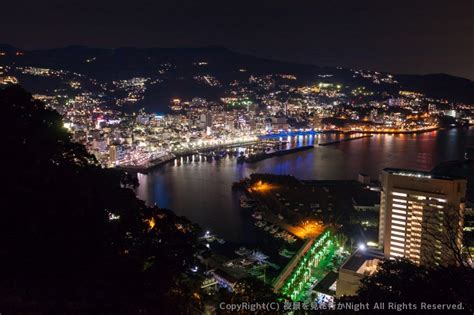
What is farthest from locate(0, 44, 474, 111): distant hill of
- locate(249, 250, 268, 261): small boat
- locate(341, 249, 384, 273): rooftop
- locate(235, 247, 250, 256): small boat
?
locate(341, 249, 384, 273): rooftop

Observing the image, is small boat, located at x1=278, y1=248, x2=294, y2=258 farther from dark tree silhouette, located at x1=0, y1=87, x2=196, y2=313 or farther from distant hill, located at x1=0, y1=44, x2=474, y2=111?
distant hill, located at x1=0, y1=44, x2=474, y2=111

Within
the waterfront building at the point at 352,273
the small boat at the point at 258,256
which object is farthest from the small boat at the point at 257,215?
the waterfront building at the point at 352,273

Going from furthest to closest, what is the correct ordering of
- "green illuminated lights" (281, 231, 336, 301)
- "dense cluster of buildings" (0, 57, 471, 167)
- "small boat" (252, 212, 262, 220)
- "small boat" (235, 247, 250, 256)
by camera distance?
"dense cluster of buildings" (0, 57, 471, 167)
"small boat" (252, 212, 262, 220)
"small boat" (235, 247, 250, 256)
"green illuminated lights" (281, 231, 336, 301)

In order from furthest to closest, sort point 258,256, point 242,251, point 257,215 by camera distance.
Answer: point 257,215
point 242,251
point 258,256

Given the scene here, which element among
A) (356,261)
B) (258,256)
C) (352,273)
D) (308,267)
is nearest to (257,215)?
(258,256)

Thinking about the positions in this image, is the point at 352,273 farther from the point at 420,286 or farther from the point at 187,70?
the point at 187,70

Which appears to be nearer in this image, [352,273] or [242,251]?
[352,273]

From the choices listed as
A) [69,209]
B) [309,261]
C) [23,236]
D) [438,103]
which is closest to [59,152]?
[69,209]

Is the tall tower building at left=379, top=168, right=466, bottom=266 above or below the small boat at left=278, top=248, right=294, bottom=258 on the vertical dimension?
above

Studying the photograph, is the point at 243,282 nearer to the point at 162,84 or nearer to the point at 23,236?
the point at 23,236
